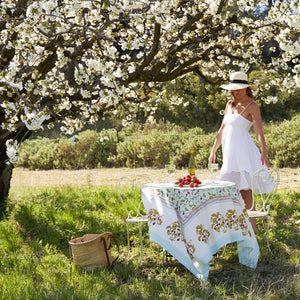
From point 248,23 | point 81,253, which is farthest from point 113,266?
point 248,23

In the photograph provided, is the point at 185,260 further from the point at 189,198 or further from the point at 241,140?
the point at 241,140

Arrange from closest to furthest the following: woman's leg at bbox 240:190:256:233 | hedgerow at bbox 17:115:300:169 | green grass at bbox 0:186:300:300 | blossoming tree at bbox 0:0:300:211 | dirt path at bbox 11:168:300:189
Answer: green grass at bbox 0:186:300:300 < blossoming tree at bbox 0:0:300:211 < woman's leg at bbox 240:190:256:233 < dirt path at bbox 11:168:300:189 < hedgerow at bbox 17:115:300:169

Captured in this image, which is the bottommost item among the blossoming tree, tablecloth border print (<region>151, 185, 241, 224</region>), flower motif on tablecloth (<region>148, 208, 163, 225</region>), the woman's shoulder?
flower motif on tablecloth (<region>148, 208, 163, 225</region>)

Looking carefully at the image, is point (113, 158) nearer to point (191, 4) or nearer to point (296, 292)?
point (191, 4)

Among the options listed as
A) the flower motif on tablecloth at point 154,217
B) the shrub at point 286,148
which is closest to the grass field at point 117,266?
the flower motif on tablecloth at point 154,217

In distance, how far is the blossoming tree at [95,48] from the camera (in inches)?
136

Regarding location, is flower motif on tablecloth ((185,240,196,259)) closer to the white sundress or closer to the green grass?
the green grass

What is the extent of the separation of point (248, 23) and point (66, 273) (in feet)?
11.7

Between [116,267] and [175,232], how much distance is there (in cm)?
71

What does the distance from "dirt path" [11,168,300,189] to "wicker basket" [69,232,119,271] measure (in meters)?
4.57

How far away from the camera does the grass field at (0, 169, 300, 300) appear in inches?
115

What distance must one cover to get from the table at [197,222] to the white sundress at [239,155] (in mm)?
636

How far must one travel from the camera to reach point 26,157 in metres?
12.8

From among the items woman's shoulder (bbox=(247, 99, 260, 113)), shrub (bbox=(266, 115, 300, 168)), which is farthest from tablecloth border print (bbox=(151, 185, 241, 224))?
shrub (bbox=(266, 115, 300, 168))
